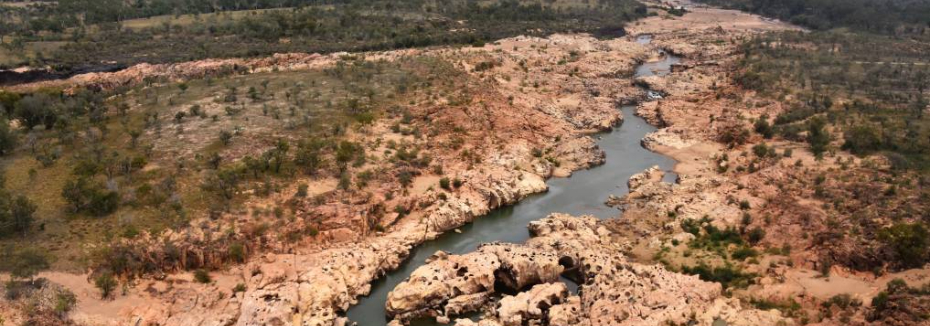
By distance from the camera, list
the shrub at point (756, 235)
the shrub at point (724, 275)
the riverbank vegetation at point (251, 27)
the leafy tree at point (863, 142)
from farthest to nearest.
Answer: the riverbank vegetation at point (251, 27), the leafy tree at point (863, 142), the shrub at point (756, 235), the shrub at point (724, 275)

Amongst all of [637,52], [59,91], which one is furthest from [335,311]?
[637,52]

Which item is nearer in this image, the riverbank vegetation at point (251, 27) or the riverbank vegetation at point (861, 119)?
the riverbank vegetation at point (861, 119)

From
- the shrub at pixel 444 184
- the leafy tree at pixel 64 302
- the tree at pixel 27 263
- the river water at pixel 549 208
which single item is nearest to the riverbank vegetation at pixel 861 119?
the river water at pixel 549 208

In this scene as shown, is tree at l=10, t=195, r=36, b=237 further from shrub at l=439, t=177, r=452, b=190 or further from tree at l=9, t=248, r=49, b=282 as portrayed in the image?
shrub at l=439, t=177, r=452, b=190

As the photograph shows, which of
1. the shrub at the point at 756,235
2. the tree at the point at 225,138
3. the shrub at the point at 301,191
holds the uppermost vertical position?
the tree at the point at 225,138

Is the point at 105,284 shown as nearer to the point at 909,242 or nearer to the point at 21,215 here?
the point at 21,215

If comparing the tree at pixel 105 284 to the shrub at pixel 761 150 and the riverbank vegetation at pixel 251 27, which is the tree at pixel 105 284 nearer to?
the shrub at pixel 761 150
